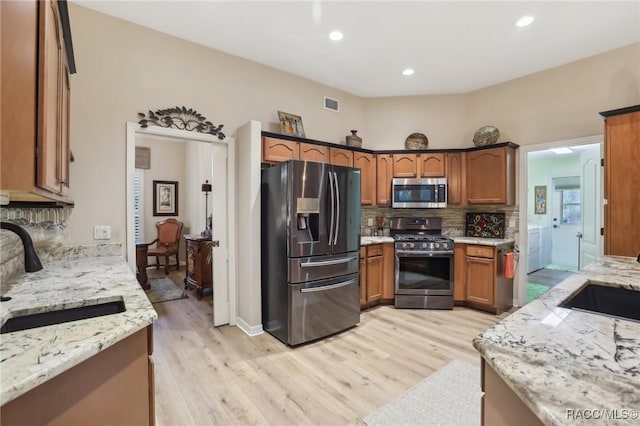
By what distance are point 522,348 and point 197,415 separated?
1940mm

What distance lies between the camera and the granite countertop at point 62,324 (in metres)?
0.73

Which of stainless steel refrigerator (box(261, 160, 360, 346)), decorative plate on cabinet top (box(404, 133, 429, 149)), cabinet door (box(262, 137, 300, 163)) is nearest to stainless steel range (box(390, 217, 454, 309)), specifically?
stainless steel refrigerator (box(261, 160, 360, 346))

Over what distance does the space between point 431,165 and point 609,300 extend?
115 inches

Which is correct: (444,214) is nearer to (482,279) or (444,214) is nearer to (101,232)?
(482,279)

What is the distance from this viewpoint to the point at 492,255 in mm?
3557

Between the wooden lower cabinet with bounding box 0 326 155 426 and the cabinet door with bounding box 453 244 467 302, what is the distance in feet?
11.8

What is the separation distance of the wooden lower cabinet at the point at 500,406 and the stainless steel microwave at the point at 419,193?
11.2 feet

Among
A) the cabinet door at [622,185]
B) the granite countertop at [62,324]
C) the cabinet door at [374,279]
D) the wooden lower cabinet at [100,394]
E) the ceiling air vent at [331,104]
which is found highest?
the ceiling air vent at [331,104]

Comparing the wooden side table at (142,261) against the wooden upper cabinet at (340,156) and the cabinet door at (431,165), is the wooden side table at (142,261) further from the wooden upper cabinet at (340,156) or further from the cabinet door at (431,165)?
the cabinet door at (431,165)

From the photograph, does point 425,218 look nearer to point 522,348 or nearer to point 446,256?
point 446,256

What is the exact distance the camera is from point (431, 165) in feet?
13.6

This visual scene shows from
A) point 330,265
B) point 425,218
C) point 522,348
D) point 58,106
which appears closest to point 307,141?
point 330,265

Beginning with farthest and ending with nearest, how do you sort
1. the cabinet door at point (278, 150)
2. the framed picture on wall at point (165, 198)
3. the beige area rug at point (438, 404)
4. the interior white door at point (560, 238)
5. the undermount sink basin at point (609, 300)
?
the interior white door at point (560, 238) → the framed picture on wall at point (165, 198) → the cabinet door at point (278, 150) → the beige area rug at point (438, 404) → the undermount sink basin at point (609, 300)

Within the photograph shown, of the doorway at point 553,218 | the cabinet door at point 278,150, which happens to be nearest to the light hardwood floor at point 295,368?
the cabinet door at point 278,150
